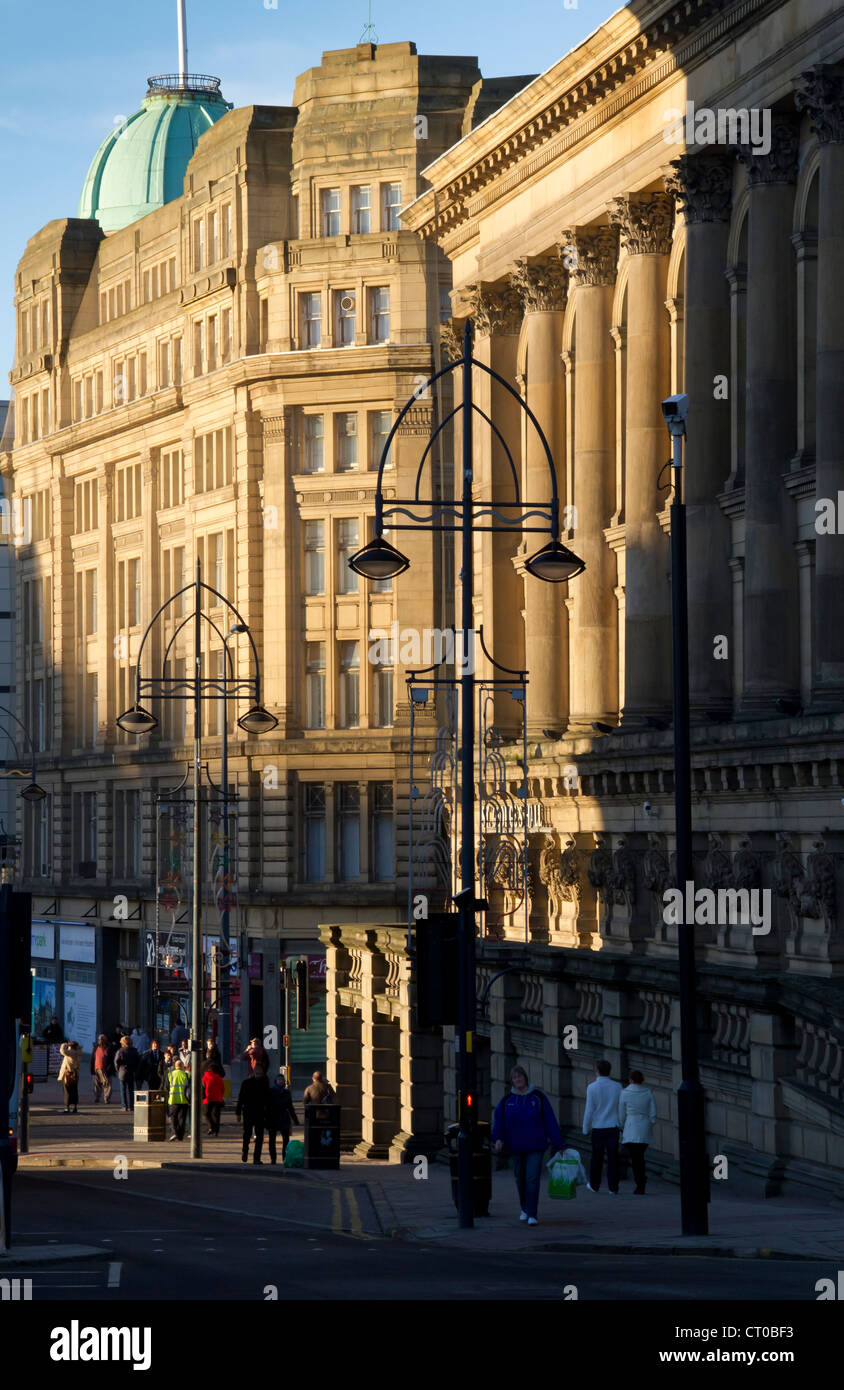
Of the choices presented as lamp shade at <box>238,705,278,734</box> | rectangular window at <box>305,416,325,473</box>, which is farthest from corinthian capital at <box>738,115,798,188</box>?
rectangular window at <box>305,416,325,473</box>

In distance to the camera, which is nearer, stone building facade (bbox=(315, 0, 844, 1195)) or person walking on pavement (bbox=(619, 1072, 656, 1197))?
person walking on pavement (bbox=(619, 1072, 656, 1197))

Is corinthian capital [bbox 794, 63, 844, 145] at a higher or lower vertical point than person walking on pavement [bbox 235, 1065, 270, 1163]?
higher

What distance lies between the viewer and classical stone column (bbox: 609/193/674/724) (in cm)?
4434

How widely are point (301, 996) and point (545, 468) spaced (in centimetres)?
2181

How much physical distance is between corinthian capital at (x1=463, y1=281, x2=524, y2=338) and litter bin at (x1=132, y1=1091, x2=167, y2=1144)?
62.6 ft

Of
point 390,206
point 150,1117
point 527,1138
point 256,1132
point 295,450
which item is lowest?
point 150,1117

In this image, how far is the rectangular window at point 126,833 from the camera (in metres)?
80.9

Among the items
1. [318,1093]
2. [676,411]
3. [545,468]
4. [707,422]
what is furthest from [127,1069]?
[676,411]

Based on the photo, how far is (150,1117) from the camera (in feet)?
157

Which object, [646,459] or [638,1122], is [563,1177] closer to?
[638,1122]

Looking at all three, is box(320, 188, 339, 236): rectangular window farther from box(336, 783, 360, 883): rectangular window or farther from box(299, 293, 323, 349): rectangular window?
box(336, 783, 360, 883): rectangular window

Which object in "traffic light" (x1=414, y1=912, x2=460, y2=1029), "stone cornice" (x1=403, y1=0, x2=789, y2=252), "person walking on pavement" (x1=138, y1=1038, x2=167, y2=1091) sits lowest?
"person walking on pavement" (x1=138, y1=1038, x2=167, y2=1091)
